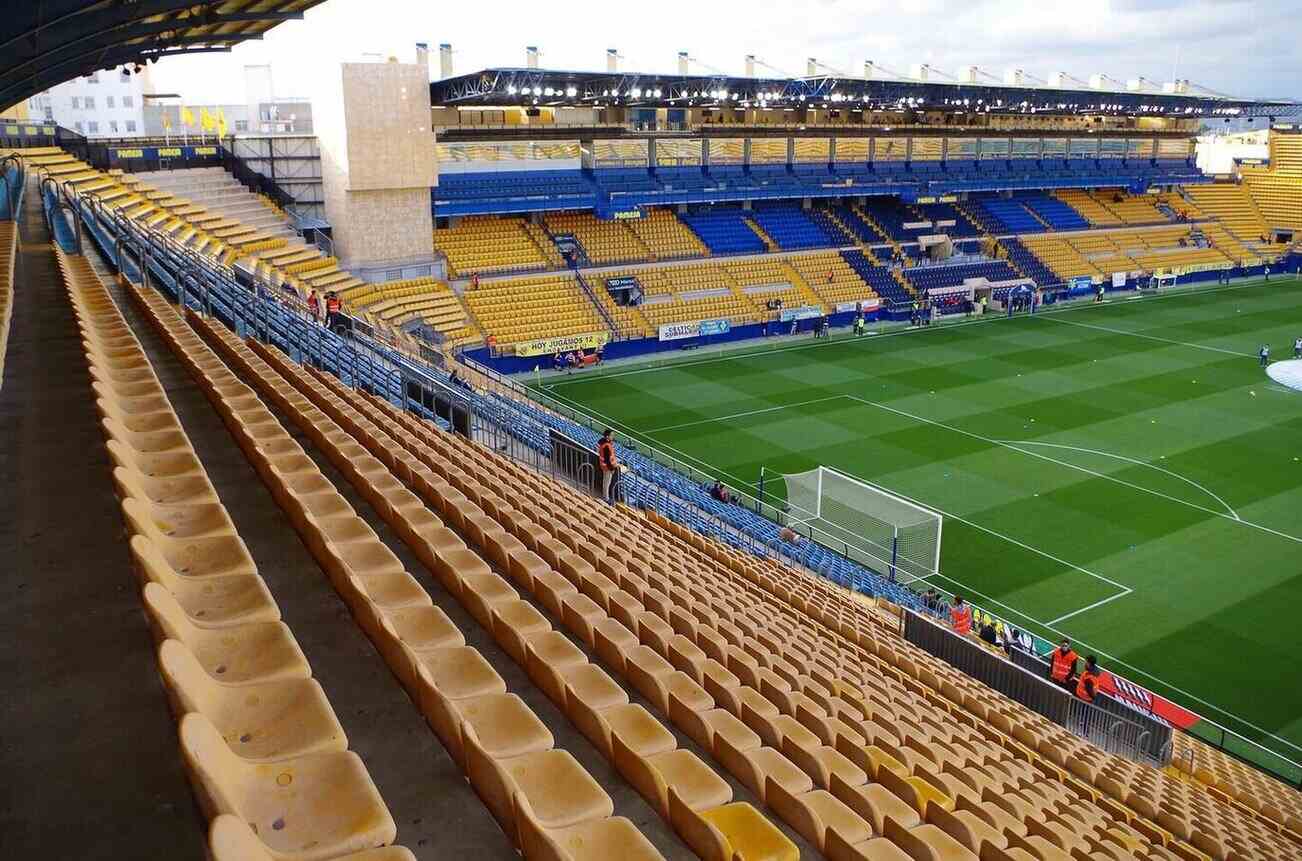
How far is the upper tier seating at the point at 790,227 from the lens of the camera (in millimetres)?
45594

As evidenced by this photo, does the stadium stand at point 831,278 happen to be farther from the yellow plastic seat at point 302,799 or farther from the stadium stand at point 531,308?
the yellow plastic seat at point 302,799

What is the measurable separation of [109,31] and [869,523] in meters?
15.2

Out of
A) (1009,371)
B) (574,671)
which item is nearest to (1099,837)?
(574,671)

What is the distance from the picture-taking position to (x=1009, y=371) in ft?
111

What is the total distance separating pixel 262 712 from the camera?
331cm

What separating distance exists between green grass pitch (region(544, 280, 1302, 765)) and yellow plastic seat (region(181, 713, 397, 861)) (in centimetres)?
1443

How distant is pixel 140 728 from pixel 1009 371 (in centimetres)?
3391

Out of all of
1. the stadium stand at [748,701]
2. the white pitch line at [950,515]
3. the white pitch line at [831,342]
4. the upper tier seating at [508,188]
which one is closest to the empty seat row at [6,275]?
the stadium stand at [748,701]

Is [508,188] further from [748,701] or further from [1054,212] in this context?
[748,701]

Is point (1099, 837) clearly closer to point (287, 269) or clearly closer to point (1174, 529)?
point (1174, 529)

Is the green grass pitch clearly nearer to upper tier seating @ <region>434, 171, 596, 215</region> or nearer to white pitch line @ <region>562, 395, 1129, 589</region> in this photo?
white pitch line @ <region>562, 395, 1129, 589</region>

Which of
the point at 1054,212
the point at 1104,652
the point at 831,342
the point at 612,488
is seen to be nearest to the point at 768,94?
the point at 831,342

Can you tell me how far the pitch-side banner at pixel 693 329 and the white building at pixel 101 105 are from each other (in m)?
50.6

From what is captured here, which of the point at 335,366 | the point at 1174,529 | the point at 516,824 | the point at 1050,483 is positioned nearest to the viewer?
the point at 516,824
